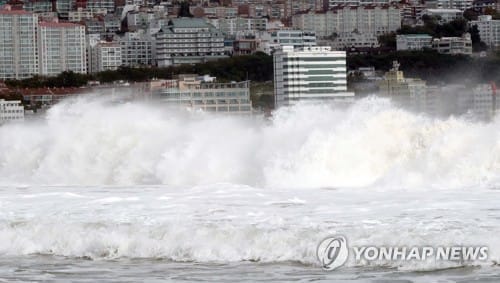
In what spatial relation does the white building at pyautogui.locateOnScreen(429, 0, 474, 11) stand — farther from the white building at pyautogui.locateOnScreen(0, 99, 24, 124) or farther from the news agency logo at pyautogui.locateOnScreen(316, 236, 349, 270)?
the news agency logo at pyautogui.locateOnScreen(316, 236, 349, 270)

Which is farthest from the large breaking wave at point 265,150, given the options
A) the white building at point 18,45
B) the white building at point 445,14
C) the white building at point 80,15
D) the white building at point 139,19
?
the white building at point 80,15

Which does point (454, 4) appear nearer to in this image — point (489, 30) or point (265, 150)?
point (489, 30)

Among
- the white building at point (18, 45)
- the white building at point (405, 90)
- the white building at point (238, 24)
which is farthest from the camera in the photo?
the white building at point (238, 24)

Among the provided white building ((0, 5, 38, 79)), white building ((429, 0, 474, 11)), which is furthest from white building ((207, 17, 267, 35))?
white building ((0, 5, 38, 79))

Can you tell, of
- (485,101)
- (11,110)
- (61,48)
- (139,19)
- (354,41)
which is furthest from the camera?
(139,19)

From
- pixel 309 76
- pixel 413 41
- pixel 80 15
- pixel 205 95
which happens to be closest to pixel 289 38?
pixel 413 41

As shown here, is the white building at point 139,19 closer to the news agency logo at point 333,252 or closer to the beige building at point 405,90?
the beige building at point 405,90

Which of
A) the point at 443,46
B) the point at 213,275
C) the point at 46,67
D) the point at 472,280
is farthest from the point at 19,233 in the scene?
the point at 46,67
